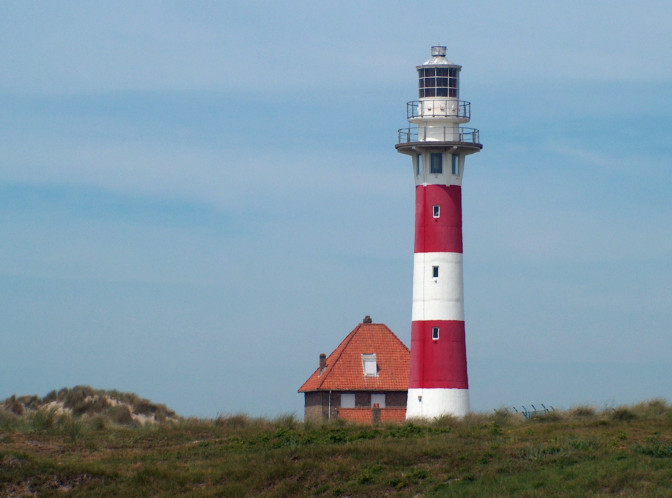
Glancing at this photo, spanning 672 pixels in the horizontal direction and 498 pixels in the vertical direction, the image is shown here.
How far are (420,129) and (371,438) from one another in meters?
15.6

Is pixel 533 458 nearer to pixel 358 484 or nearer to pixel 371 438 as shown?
pixel 358 484

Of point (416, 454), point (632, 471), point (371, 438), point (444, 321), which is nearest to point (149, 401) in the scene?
point (444, 321)

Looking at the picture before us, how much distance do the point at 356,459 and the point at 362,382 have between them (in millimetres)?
24318

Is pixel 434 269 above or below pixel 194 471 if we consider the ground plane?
above

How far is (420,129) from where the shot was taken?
4547 cm

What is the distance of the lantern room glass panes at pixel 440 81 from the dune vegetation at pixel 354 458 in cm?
1382

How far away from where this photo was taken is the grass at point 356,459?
2656 centimetres

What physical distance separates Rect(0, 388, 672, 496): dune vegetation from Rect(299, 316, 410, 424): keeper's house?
53.1 ft

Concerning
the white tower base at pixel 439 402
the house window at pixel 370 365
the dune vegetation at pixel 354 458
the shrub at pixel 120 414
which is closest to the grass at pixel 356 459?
the dune vegetation at pixel 354 458

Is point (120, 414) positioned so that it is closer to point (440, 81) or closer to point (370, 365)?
point (370, 365)

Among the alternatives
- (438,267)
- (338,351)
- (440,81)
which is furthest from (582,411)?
(338,351)

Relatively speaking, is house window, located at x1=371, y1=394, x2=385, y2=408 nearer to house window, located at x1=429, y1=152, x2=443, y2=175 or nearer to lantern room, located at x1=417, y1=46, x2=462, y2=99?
house window, located at x1=429, y1=152, x2=443, y2=175

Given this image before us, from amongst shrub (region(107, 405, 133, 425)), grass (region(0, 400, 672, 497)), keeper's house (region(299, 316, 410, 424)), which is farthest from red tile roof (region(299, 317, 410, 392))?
grass (region(0, 400, 672, 497))

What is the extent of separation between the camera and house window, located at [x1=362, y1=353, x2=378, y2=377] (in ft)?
179
